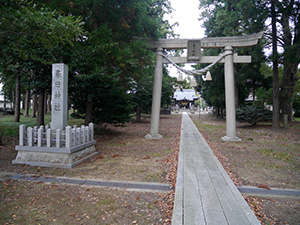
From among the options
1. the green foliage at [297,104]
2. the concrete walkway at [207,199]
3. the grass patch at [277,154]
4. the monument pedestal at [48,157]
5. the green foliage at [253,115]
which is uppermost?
the green foliage at [297,104]

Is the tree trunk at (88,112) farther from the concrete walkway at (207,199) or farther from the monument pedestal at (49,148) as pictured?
the concrete walkway at (207,199)

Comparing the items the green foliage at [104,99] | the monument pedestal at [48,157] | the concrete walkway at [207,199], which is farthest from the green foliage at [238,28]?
the monument pedestal at [48,157]

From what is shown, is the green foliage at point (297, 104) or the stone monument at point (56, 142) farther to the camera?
the green foliage at point (297, 104)

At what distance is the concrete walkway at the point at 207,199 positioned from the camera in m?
3.21

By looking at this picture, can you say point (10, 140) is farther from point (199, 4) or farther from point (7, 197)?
point (199, 4)

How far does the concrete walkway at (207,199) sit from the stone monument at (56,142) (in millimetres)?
3411

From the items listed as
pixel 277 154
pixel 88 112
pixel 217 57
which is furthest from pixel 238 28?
pixel 88 112

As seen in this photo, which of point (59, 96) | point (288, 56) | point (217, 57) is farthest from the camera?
point (288, 56)

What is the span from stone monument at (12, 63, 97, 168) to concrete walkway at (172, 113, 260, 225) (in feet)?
11.2

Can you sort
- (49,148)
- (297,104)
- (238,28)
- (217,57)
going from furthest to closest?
1. (297,104)
2. (238,28)
3. (217,57)
4. (49,148)

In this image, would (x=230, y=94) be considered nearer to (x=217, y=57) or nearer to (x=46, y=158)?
(x=217, y=57)

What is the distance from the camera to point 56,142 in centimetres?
598

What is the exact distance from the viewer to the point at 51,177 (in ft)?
16.8

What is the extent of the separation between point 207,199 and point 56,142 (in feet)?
15.4
